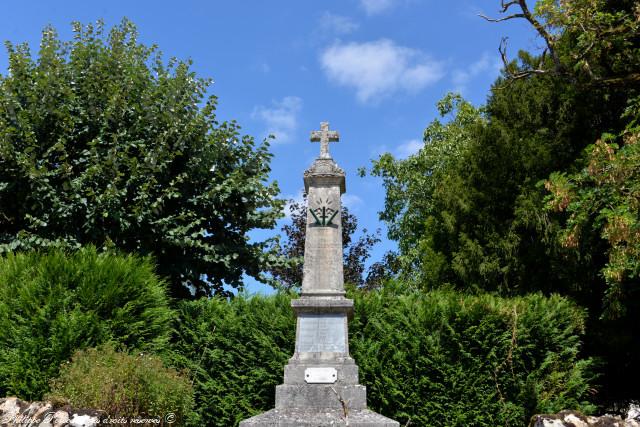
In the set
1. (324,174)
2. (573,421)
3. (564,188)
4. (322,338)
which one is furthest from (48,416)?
(564,188)

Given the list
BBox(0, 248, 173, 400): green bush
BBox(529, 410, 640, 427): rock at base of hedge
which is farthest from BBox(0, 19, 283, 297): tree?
BBox(529, 410, 640, 427): rock at base of hedge

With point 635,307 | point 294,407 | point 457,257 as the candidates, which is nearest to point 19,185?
point 294,407

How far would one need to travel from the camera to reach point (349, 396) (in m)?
8.44

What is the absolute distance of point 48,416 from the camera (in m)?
5.95

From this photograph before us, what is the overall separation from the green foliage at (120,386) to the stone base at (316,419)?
5.03 feet

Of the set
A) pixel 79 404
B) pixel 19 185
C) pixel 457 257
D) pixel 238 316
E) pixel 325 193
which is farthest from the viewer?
pixel 457 257

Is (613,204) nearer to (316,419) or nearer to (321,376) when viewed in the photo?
(321,376)

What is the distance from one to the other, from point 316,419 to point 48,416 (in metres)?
3.45

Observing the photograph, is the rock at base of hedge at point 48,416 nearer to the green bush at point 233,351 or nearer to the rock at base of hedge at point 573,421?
the rock at base of hedge at point 573,421

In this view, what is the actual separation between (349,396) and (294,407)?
79cm

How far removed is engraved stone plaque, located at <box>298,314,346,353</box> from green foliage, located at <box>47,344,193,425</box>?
2.04 m

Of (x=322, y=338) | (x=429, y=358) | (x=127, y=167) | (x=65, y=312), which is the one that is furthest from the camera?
(x=127, y=167)

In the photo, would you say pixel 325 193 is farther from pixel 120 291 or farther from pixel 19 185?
pixel 19 185

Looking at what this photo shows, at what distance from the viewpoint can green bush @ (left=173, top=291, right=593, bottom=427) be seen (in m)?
10.5
